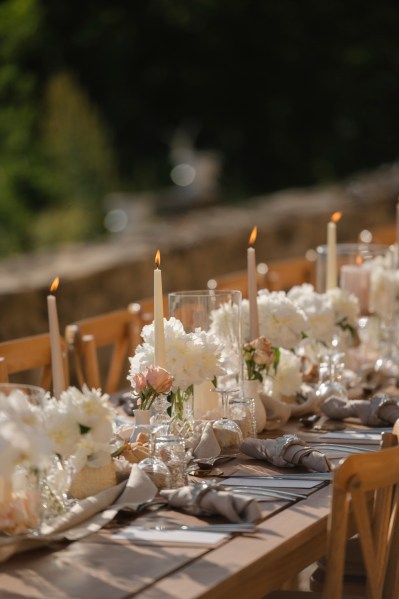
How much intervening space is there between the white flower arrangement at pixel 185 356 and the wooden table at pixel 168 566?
412mm

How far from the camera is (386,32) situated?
1538 cm

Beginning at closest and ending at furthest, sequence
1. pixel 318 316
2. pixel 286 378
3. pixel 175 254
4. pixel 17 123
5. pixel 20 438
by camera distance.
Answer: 1. pixel 20 438
2. pixel 286 378
3. pixel 318 316
4. pixel 175 254
5. pixel 17 123

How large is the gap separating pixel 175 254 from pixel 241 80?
9425 millimetres

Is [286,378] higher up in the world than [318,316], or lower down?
lower down

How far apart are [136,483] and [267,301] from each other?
912 mm

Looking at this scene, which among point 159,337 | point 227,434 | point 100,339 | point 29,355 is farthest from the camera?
point 100,339

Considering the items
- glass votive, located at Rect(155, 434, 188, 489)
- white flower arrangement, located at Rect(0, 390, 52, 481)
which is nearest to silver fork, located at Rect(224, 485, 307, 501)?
glass votive, located at Rect(155, 434, 188, 489)

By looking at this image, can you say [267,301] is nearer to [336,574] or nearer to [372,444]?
[372,444]

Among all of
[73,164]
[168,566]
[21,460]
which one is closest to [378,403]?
[168,566]

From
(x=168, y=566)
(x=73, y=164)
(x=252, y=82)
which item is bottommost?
(x=168, y=566)

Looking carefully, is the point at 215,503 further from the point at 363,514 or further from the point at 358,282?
the point at 358,282

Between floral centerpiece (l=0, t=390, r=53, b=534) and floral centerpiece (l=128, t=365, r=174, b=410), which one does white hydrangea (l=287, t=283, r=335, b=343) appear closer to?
floral centerpiece (l=128, t=365, r=174, b=410)

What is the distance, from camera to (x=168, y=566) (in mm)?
1970

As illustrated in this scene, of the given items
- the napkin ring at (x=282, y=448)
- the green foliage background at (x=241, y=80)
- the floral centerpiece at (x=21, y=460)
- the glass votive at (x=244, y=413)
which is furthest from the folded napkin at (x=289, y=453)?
the green foliage background at (x=241, y=80)
